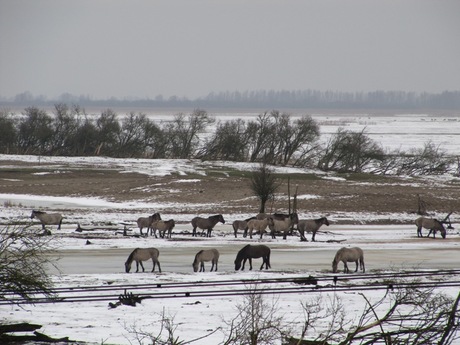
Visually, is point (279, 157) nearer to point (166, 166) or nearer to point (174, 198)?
point (166, 166)

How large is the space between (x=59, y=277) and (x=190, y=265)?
543cm

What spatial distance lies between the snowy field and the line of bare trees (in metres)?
38.6

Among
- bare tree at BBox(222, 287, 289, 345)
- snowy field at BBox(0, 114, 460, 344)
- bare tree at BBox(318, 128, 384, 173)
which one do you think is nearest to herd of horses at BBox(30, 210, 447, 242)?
snowy field at BBox(0, 114, 460, 344)

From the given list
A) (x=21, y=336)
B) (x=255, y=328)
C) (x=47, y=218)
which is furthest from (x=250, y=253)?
(x=255, y=328)

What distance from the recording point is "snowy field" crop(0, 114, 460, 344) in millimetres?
19016

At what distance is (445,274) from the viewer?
24.5 metres

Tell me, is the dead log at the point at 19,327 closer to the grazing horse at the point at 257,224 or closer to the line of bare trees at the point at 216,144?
the grazing horse at the point at 257,224

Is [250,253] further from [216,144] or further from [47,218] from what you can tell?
[216,144]

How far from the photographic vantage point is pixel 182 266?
28656 mm

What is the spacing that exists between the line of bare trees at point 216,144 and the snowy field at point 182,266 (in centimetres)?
3862

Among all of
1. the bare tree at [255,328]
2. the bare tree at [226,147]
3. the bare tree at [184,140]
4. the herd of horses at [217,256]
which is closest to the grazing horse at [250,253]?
the herd of horses at [217,256]

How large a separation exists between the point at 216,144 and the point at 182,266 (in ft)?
212

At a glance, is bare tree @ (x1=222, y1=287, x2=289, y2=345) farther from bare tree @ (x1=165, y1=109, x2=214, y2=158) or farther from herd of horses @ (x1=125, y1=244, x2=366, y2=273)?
bare tree @ (x1=165, y1=109, x2=214, y2=158)

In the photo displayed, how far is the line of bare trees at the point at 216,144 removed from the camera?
87.1 meters
